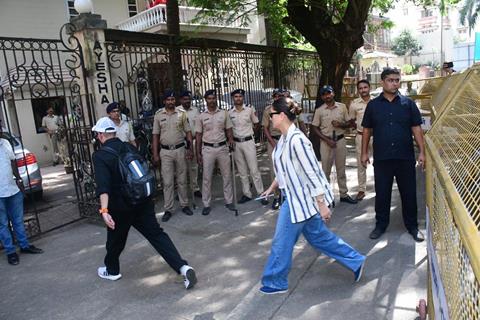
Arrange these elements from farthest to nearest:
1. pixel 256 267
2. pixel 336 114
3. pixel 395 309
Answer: pixel 336 114
pixel 256 267
pixel 395 309

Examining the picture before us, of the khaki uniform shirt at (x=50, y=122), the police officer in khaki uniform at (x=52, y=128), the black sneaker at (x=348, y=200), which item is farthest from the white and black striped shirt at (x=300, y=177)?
the khaki uniform shirt at (x=50, y=122)

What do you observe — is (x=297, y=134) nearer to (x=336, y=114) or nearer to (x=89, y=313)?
(x=89, y=313)

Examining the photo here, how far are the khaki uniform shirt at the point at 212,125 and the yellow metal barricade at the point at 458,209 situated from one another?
11.6 feet

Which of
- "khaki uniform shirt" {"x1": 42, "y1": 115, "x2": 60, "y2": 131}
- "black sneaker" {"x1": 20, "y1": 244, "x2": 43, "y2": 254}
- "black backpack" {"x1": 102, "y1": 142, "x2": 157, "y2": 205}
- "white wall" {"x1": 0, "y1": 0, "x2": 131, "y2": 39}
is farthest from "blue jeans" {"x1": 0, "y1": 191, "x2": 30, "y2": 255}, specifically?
"white wall" {"x1": 0, "y1": 0, "x2": 131, "y2": 39}

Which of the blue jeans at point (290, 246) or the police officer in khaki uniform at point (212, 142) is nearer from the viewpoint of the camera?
the blue jeans at point (290, 246)

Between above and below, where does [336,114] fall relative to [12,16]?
below

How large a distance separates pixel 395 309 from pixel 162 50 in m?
5.86

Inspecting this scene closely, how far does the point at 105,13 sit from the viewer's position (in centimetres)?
1608

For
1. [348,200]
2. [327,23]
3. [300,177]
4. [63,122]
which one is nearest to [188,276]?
[300,177]

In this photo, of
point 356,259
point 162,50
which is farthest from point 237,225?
point 162,50

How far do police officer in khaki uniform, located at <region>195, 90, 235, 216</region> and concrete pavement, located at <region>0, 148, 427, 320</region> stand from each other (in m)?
0.83

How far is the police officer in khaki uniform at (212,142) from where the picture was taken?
6219mm

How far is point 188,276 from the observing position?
153 inches

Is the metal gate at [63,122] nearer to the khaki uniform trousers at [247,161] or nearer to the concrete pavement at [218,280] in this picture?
the concrete pavement at [218,280]
